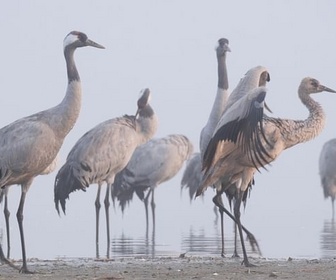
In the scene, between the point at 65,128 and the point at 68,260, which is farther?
the point at 68,260

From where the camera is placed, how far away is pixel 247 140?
10734 mm

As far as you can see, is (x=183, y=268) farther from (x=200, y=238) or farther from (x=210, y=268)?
(x=200, y=238)

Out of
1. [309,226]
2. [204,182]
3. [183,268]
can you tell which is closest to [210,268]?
[183,268]

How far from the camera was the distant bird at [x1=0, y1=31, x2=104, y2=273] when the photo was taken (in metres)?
11.0

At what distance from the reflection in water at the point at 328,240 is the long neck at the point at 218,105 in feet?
5.86

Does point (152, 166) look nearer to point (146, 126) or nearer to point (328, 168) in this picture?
point (146, 126)

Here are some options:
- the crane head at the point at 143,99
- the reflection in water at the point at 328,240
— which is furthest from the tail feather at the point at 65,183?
the reflection in water at the point at 328,240

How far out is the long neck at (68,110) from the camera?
11133 mm

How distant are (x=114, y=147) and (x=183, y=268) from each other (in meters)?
5.02

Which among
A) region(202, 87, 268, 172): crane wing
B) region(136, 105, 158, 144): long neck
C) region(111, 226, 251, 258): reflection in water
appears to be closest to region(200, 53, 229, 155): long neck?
region(111, 226, 251, 258): reflection in water

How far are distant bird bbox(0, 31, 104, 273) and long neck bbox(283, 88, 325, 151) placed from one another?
205 centimetres

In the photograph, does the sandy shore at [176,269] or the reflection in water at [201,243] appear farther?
the reflection in water at [201,243]

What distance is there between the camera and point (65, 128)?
11172 millimetres

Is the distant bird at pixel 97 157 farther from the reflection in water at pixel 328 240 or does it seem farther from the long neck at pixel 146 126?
the reflection in water at pixel 328 240
